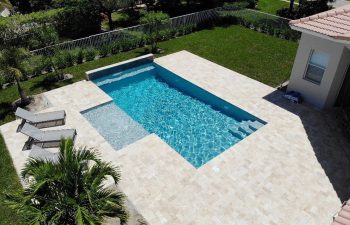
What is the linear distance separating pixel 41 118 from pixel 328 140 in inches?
540

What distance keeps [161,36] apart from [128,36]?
2884 millimetres

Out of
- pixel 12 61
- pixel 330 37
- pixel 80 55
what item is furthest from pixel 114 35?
pixel 330 37

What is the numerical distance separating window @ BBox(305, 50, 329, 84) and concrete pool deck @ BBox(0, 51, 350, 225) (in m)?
1.66

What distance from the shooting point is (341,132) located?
1440cm

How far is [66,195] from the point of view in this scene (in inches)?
295

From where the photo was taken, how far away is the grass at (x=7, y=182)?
10.5 meters

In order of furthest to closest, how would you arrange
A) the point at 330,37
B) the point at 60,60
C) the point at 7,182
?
the point at 60,60 < the point at 330,37 < the point at 7,182

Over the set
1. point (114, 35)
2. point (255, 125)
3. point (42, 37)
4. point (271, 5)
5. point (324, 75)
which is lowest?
point (255, 125)

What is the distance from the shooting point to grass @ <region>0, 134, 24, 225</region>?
10.5 meters

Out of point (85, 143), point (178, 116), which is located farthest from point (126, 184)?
point (178, 116)

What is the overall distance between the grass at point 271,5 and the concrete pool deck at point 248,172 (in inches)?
854

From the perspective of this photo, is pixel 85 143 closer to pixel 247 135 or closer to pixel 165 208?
pixel 165 208

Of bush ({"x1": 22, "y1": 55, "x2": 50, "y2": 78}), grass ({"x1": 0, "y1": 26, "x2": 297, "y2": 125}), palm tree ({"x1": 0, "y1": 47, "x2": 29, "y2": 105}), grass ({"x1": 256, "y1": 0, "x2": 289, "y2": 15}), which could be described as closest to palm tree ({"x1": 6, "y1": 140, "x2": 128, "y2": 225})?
palm tree ({"x1": 0, "y1": 47, "x2": 29, "y2": 105})

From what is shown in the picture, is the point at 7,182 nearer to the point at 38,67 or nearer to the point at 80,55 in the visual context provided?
the point at 38,67
